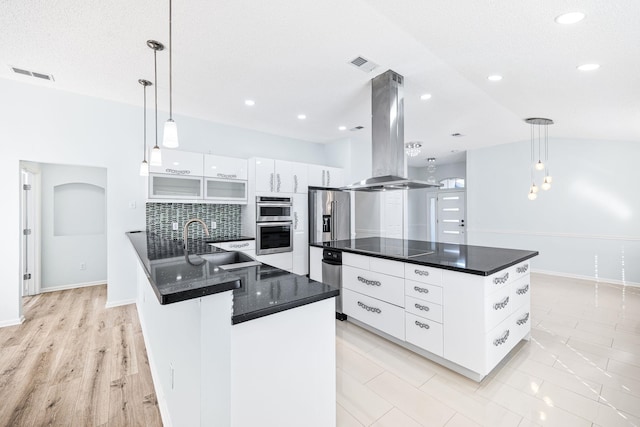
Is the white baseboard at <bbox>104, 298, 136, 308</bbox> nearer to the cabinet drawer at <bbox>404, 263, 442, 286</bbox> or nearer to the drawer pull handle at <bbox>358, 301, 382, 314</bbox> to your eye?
the drawer pull handle at <bbox>358, 301, 382, 314</bbox>

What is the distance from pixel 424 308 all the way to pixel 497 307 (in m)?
0.53

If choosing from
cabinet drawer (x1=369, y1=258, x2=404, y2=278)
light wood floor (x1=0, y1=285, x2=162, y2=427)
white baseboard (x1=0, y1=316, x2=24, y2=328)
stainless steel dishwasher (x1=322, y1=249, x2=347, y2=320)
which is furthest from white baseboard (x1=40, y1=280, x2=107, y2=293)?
cabinet drawer (x1=369, y1=258, x2=404, y2=278)

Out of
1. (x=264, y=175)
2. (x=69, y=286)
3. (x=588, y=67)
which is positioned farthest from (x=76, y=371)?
(x=588, y=67)

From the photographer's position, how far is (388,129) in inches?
118

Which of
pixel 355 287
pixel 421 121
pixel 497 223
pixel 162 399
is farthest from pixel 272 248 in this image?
pixel 497 223

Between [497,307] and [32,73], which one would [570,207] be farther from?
[32,73]

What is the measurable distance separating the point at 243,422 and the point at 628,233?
21.8 ft

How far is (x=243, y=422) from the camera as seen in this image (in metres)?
1.14

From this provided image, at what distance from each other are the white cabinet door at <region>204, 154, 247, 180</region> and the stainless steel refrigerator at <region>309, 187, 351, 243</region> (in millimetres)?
1219

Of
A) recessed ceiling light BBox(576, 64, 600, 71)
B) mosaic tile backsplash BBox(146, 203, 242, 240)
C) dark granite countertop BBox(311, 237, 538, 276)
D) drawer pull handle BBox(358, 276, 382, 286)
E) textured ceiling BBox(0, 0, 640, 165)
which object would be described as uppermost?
textured ceiling BBox(0, 0, 640, 165)

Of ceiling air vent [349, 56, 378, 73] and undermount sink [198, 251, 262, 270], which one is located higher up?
ceiling air vent [349, 56, 378, 73]

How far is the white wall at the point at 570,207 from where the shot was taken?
4816mm

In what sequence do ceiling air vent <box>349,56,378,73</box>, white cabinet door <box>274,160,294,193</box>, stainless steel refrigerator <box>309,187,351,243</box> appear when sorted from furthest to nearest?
stainless steel refrigerator <box>309,187,351,243</box>, white cabinet door <box>274,160,294,193</box>, ceiling air vent <box>349,56,378,73</box>

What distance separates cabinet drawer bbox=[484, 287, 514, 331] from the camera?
2.07 meters
